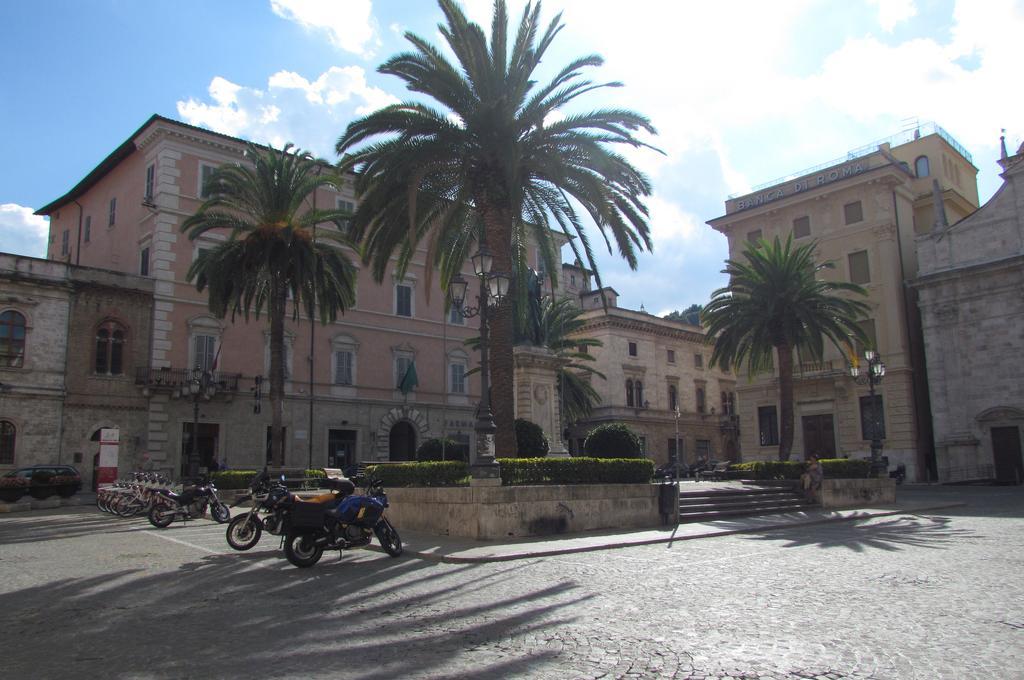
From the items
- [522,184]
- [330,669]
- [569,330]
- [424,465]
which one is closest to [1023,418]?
Result: [569,330]

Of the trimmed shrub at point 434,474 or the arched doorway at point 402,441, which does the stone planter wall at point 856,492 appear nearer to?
the trimmed shrub at point 434,474

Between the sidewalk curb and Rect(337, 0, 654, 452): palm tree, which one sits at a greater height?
Rect(337, 0, 654, 452): palm tree

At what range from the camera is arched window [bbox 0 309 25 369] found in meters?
32.7

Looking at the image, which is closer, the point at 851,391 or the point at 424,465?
the point at 424,465

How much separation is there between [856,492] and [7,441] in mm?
32352

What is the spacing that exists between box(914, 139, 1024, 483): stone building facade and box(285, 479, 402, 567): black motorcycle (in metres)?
35.7

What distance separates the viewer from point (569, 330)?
45.8 metres

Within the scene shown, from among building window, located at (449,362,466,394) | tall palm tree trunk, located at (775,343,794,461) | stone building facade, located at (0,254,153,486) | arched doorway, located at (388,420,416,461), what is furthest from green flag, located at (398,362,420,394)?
tall palm tree trunk, located at (775,343,794,461)

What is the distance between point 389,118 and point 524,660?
1472cm

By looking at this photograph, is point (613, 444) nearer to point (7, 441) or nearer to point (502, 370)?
point (502, 370)

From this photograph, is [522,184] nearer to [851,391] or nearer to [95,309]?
[95,309]

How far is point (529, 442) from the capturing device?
2134 cm

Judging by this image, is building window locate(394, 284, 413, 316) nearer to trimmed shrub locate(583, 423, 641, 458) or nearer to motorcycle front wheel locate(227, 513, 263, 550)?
trimmed shrub locate(583, 423, 641, 458)

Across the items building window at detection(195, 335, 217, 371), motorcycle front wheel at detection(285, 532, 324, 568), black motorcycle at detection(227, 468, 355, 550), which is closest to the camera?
motorcycle front wheel at detection(285, 532, 324, 568)
